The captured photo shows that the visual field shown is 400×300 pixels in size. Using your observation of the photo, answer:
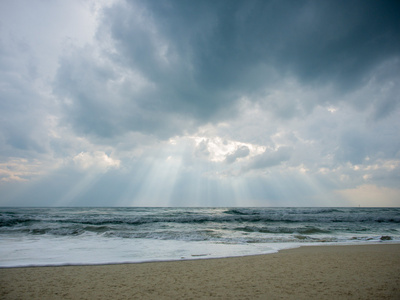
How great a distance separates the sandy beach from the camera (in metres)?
3.88

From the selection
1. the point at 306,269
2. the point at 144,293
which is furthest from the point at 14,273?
the point at 306,269

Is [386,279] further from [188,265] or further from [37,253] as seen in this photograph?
[37,253]

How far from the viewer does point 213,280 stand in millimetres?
4590

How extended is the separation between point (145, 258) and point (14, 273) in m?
3.35

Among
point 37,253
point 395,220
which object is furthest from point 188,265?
point 395,220

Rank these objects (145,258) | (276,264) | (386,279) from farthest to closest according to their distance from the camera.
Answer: (145,258), (276,264), (386,279)

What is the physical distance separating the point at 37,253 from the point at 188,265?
19.7 feet

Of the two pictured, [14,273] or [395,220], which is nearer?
[14,273]

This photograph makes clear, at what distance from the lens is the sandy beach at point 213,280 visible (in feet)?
12.7

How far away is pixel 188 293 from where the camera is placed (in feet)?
12.8

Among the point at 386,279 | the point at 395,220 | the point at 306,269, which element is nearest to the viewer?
the point at 386,279

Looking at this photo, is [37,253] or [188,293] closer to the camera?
[188,293]

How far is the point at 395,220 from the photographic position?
25.9 m

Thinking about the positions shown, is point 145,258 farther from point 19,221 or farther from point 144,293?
point 19,221
